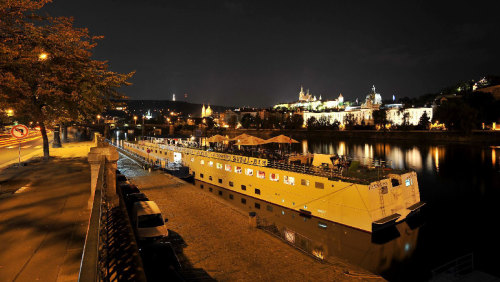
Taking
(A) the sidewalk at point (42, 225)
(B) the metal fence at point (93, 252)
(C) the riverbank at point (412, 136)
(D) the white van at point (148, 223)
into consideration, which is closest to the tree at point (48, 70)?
(A) the sidewalk at point (42, 225)

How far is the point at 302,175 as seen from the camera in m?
23.3

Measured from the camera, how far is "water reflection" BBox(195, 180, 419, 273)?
1755cm

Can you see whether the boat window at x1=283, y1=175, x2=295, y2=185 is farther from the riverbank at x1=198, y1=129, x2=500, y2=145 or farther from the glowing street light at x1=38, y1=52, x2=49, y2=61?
the riverbank at x1=198, y1=129, x2=500, y2=145

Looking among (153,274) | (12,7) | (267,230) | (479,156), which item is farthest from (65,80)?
(479,156)

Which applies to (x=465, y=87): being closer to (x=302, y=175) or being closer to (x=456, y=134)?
(x=456, y=134)

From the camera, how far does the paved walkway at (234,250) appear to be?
35.1 ft

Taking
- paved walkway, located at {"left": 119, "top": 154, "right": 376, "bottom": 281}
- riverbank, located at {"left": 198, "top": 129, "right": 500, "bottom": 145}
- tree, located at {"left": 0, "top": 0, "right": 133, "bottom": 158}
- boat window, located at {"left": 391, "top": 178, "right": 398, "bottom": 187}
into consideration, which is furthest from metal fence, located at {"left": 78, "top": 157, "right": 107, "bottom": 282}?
riverbank, located at {"left": 198, "top": 129, "right": 500, "bottom": 145}

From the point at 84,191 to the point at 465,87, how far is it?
24356 centimetres

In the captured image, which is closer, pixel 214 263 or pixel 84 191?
pixel 214 263

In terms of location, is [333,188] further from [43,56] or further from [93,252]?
[43,56]

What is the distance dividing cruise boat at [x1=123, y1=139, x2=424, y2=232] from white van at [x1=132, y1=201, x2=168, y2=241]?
44.0 feet

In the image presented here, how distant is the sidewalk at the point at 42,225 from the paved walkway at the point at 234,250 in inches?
183

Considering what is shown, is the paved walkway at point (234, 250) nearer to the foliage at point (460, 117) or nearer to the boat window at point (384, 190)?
the boat window at point (384, 190)

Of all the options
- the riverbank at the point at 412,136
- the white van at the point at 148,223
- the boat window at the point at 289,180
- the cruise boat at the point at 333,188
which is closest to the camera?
the white van at the point at 148,223
